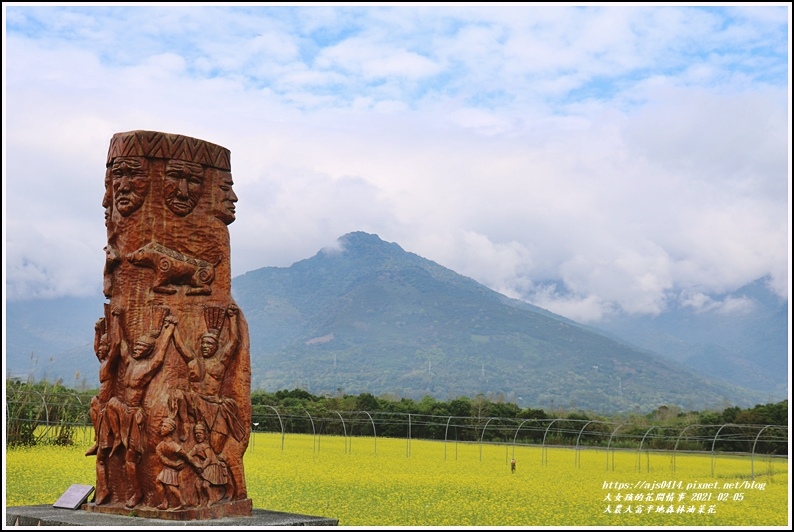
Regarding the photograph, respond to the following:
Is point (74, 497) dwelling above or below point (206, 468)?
below

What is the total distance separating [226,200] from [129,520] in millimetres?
4013

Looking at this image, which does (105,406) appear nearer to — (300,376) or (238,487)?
(238,487)

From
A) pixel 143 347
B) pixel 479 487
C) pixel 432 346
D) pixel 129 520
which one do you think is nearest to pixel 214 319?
pixel 143 347

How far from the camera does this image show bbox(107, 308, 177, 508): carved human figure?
10.5 m

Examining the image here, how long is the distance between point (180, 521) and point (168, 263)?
9.84ft

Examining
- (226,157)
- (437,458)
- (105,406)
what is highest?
(226,157)

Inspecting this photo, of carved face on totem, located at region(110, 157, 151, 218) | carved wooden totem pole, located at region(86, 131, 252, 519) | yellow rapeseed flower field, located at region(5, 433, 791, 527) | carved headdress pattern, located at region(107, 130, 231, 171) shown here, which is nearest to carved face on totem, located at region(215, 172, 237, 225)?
carved wooden totem pole, located at region(86, 131, 252, 519)

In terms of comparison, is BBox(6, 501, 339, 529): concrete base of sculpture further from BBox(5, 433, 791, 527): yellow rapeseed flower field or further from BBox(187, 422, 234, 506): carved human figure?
BBox(5, 433, 791, 527): yellow rapeseed flower field

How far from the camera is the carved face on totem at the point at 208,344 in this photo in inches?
429

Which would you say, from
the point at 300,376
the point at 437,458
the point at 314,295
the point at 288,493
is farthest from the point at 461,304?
the point at 288,493

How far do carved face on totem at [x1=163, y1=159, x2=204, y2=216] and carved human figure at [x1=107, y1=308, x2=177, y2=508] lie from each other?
4.45ft

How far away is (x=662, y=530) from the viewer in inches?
499

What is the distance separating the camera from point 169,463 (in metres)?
10.3

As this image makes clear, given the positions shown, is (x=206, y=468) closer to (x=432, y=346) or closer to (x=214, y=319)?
(x=214, y=319)
